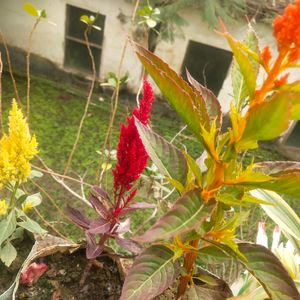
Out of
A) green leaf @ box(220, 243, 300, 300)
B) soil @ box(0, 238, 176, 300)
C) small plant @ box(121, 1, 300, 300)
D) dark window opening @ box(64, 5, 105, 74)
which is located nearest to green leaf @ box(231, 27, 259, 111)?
small plant @ box(121, 1, 300, 300)

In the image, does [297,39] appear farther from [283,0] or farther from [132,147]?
[283,0]

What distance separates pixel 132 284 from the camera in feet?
2.66

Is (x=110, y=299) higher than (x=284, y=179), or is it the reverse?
(x=284, y=179)

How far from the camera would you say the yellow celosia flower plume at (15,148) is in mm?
978

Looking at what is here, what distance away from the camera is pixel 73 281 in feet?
4.11

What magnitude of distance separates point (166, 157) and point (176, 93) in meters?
0.23

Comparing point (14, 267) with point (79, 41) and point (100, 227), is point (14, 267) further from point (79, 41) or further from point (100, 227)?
point (79, 41)

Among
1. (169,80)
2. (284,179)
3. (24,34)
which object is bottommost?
(24,34)

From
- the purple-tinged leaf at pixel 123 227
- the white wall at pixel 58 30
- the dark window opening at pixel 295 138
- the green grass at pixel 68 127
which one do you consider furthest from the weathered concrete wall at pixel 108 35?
the purple-tinged leaf at pixel 123 227

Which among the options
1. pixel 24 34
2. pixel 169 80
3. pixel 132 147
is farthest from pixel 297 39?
pixel 24 34

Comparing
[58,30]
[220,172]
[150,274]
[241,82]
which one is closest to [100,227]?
[150,274]

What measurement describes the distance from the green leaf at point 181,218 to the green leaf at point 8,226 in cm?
70

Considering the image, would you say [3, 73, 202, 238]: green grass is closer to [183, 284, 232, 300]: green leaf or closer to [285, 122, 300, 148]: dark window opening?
[285, 122, 300, 148]: dark window opening

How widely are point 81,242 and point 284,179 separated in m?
0.80
